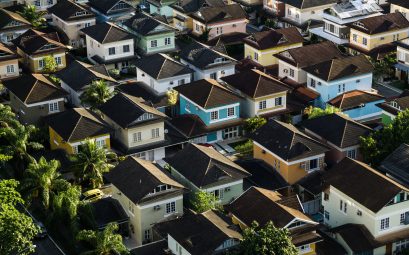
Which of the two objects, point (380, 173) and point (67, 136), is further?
point (67, 136)

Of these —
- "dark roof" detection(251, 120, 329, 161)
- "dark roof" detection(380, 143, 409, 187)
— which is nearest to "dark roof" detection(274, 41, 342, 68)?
"dark roof" detection(251, 120, 329, 161)

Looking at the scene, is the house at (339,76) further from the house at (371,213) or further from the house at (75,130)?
the house at (75,130)

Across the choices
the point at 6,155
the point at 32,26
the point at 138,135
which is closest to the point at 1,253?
the point at 6,155

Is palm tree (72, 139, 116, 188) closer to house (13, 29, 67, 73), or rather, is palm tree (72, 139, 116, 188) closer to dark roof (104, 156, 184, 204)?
dark roof (104, 156, 184, 204)

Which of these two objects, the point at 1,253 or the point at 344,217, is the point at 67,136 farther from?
the point at 344,217

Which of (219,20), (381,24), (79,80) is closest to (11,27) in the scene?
(79,80)

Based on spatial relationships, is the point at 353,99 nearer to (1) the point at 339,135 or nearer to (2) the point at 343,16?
(1) the point at 339,135
